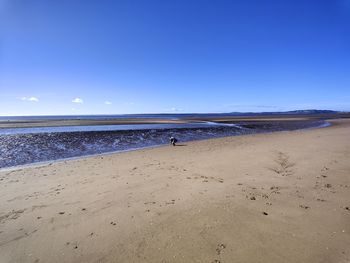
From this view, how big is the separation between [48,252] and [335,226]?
588 cm

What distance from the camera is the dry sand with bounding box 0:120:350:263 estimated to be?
177 inches

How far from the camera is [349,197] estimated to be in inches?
268

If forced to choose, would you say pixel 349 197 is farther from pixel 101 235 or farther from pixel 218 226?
pixel 101 235

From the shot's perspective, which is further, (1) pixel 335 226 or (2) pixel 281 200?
(2) pixel 281 200

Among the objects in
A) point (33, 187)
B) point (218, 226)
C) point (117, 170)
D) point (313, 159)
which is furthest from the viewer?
point (313, 159)

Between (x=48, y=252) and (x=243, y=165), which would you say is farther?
(x=243, y=165)

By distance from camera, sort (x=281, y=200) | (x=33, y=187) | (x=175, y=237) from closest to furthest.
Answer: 1. (x=175, y=237)
2. (x=281, y=200)
3. (x=33, y=187)

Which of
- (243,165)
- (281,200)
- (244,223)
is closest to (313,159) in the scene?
(243,165)

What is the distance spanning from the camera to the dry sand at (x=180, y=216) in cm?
448

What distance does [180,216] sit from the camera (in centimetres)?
583

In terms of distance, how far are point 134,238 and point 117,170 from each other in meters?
6.39

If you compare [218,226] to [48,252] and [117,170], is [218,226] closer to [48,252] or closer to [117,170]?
[48,252]

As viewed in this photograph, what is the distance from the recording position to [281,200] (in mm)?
6668

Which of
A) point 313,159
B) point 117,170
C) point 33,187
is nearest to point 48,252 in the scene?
point 33,187
